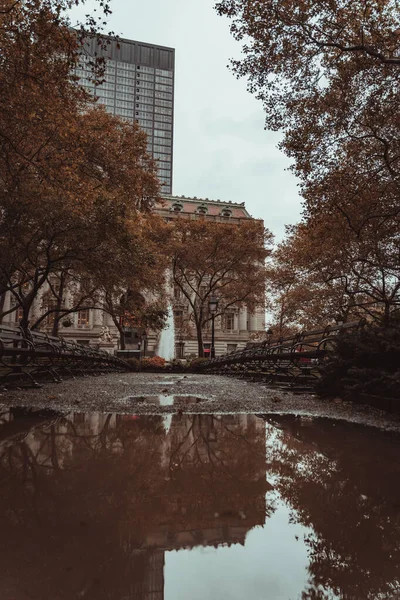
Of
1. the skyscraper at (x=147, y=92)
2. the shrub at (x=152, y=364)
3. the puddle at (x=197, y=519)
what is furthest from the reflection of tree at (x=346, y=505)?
the skyscraper at (x=147, y=92)

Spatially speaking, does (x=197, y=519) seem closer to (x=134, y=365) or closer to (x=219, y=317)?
(x=134, y=365)

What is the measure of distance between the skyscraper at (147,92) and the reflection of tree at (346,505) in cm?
11579

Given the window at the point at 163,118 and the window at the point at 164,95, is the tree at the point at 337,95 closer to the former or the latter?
the window at the point at 163,118

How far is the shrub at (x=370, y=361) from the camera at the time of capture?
18.8 feet

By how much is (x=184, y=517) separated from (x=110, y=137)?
17.3 meters

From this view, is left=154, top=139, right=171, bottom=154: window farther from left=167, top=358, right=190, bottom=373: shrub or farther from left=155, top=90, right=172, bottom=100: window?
left=167, top=358, right=190, bottom=373: shrub

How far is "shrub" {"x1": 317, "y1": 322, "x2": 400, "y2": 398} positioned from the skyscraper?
113 metres

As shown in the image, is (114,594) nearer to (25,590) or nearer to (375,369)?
(25,590)

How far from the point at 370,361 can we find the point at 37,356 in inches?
303

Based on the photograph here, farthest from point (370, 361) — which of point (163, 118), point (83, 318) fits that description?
point (163, 118)

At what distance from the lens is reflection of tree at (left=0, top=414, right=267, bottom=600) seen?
154 centimetres

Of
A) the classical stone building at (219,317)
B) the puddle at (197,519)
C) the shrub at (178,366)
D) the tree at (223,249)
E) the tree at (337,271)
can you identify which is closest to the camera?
the puddle at (197,519)

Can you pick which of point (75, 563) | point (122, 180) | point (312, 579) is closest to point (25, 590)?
point (75, 563)

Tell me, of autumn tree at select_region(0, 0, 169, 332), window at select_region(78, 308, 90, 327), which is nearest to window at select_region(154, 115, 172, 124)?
window at select_region(78, 308, 90, 327)
